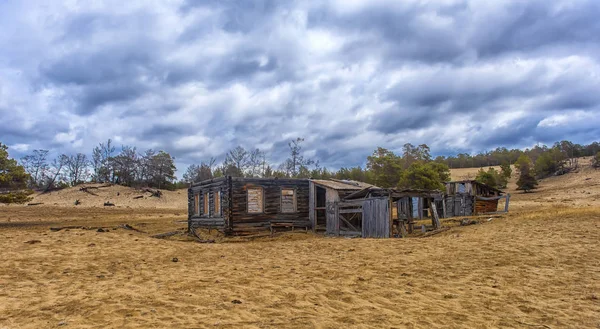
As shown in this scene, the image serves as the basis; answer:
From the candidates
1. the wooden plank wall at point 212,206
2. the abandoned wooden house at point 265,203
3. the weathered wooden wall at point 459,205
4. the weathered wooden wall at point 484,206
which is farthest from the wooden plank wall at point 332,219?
the weathered wooden wall at point 484,206

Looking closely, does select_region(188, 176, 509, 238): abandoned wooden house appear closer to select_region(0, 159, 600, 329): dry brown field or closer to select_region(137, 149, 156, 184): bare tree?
select_region(0, 159, 600, 329): dry brown field

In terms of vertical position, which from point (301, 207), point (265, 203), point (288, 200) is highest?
point (288, 200)

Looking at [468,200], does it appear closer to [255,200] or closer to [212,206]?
[255,200]

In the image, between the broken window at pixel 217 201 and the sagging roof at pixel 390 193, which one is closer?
the sagging roof at pixel 390 193

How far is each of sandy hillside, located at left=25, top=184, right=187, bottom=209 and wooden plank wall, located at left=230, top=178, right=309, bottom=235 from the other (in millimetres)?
31084

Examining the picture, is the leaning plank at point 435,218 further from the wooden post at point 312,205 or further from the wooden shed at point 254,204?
the wooden shed at point 254,204

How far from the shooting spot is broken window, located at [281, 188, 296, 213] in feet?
73.2

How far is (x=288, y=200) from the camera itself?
883 inches

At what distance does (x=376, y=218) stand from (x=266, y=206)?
651cm

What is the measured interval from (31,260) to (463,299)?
11253mm

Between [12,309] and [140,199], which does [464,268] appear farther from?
[140,199]

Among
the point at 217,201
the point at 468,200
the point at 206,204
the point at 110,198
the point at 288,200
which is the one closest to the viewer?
the point at 217,201

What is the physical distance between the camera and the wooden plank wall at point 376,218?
1800 cm

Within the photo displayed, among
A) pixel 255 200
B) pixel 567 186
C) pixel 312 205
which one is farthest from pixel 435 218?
pixel 567 186
